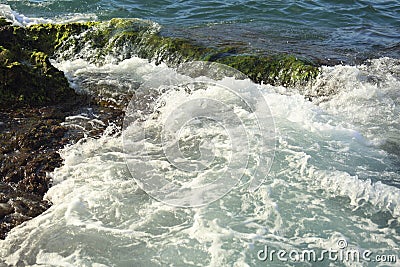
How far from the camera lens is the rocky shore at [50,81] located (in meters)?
5.16

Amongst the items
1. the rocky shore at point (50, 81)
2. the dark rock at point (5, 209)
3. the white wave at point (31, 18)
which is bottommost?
the dark rock at point (5, 209)

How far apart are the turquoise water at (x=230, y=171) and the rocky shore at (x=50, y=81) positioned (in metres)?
0.18

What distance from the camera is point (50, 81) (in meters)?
7.23

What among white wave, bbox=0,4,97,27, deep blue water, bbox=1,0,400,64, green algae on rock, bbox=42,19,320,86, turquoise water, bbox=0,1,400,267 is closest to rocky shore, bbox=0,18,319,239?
green algae on rock, bbox=42,19,320,86

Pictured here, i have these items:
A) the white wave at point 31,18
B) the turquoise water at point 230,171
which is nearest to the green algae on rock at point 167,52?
the turquoise water at point 230,171

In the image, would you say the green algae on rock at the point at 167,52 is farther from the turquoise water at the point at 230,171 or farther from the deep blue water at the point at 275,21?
the deep blue water at the point at 275,21

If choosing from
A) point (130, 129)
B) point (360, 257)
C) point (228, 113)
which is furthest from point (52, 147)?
point (360, 257)

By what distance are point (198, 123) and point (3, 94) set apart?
11.0ft

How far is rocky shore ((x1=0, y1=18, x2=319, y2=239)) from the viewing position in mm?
5160

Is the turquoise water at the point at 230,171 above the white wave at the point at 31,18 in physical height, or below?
below

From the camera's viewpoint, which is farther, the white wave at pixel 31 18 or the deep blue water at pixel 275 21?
the white wave at pixel 31 18

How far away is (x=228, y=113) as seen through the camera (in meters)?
6.68

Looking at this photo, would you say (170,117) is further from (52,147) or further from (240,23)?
(240,23)

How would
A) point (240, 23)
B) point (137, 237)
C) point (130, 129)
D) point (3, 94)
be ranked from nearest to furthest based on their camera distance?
point (137, 237)
point (130, 129)
point (3, 94)
point (240, 23)
